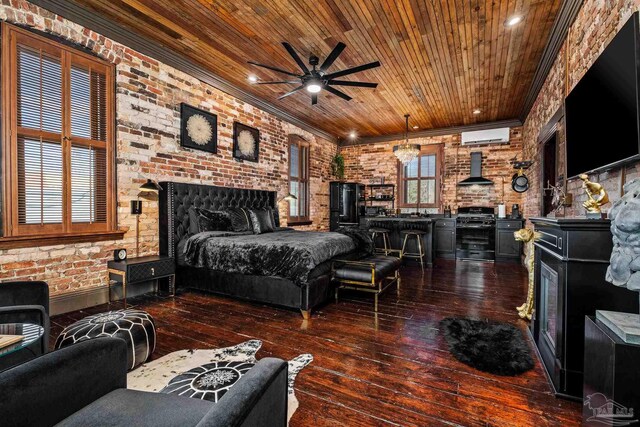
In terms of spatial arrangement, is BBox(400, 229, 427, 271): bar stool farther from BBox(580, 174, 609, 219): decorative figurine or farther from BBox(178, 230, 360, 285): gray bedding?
BBox(580, 174, 609, 219): decorative figurine

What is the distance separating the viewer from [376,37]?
3.56 m

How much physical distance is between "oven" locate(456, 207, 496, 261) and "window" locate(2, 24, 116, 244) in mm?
6516

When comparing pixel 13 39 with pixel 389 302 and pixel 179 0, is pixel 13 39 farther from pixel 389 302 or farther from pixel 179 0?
pixel 389 302

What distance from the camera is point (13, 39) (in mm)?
2693

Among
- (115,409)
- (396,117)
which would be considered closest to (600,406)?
(115,409)

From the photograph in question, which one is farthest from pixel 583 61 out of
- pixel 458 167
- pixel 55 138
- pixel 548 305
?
pixel 55 138

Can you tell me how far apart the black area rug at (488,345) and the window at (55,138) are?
3.78 metres

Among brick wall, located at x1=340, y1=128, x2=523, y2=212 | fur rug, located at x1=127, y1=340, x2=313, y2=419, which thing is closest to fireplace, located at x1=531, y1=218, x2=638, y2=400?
fur rug, located at x1=127, y1=340, x2=313, y2=419

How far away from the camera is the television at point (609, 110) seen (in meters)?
1.72

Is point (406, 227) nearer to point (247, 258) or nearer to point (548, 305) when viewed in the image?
point (247, 258)

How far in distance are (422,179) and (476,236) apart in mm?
2024

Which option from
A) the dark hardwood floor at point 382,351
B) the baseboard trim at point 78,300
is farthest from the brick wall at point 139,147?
the dark hardwood floor at point 382,351

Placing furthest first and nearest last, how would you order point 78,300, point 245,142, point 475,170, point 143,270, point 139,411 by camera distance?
point 475,170 < point 245,142 < point 143,270 < point 78,300 < point 139,411

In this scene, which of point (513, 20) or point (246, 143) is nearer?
point (513, 20)
